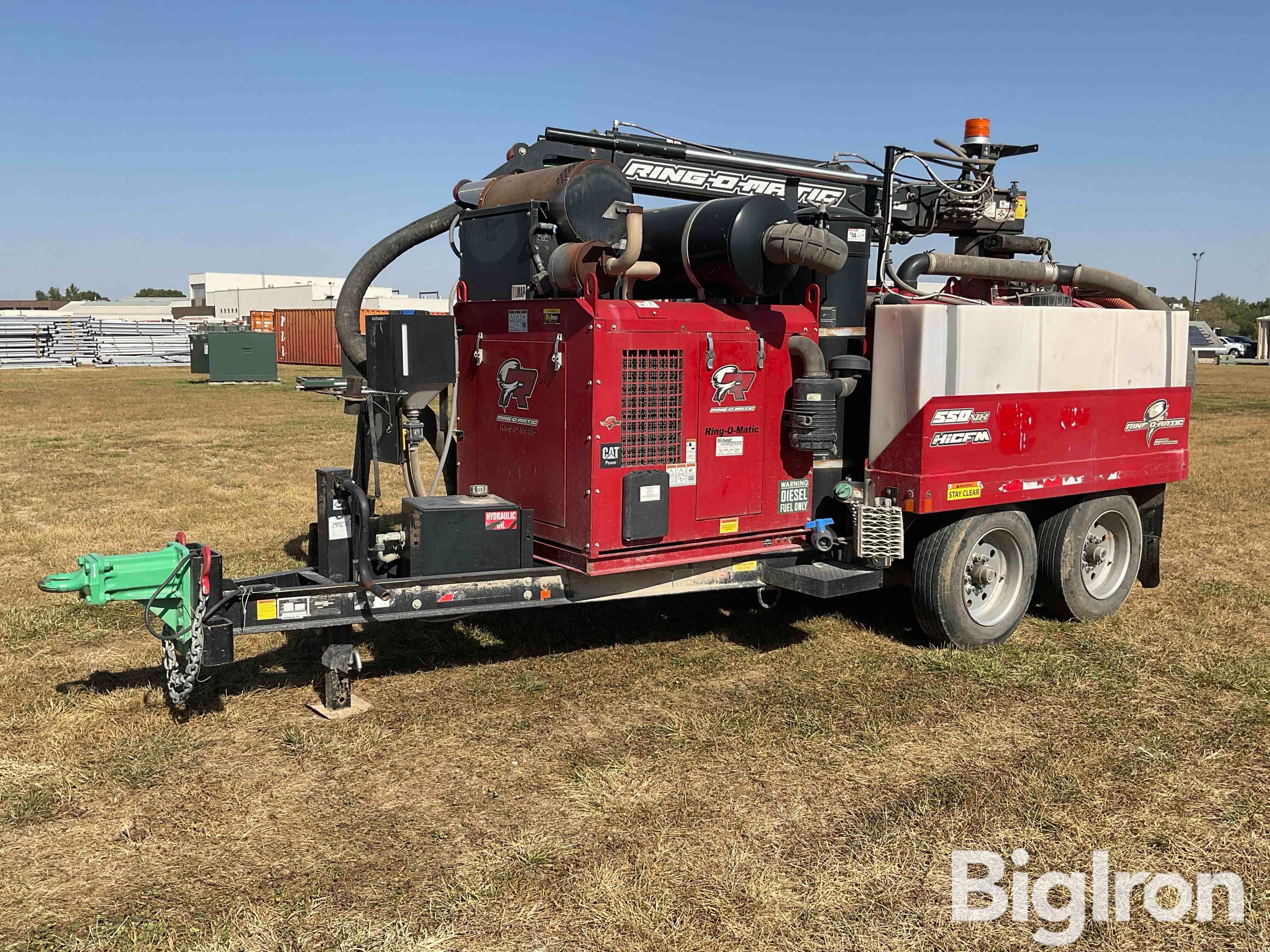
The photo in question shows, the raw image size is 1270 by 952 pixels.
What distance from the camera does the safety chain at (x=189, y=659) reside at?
16.3 feet

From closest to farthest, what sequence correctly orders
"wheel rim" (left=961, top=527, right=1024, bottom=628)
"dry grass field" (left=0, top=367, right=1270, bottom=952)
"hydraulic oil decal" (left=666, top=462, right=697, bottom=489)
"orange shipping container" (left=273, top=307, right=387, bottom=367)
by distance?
"dry grass field" (left=0, top=367, right=1270, bottom=952) → "hydraulic oil decal" (left=666, top=462, right=697, bottom=489) → "wheel rim" (left=961, top=527, right=1024, bottom=628) → "orange shipping container" (left=273, top=307, right=387, bottom=367)

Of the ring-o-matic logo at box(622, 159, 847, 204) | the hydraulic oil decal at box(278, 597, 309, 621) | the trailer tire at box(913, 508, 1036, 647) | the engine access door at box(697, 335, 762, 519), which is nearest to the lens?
the hydraulic oil decal at box(278, 597, 309, 621)

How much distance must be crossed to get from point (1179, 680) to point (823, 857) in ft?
10.4

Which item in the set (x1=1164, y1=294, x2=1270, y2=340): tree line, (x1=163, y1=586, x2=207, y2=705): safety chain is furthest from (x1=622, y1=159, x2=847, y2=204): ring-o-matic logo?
(x1=1164, y1=294, x2=1270, y2=340): tree line

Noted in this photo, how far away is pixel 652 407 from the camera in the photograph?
19.1 ft

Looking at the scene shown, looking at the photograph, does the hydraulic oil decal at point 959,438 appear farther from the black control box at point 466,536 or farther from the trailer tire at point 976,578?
the black control box at point 466,536

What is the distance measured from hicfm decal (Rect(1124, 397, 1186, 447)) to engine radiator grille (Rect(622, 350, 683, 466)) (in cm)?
345

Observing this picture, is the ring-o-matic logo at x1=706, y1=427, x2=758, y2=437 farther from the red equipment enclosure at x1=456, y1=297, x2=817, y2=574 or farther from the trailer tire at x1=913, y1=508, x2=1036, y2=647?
the trailer tire at x1=913, y1=508, x2=1036, y2=647

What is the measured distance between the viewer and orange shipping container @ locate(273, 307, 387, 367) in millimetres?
46250

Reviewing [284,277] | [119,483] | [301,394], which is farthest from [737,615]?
[284,277]

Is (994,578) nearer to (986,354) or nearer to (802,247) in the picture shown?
(986,354)

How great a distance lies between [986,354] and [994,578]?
4.85ft

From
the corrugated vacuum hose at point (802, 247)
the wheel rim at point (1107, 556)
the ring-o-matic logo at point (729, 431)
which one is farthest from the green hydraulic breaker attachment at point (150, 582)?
the wheel rim at point (1107, 556)

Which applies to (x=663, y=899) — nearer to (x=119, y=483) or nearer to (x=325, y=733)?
(x=325, y=733)
